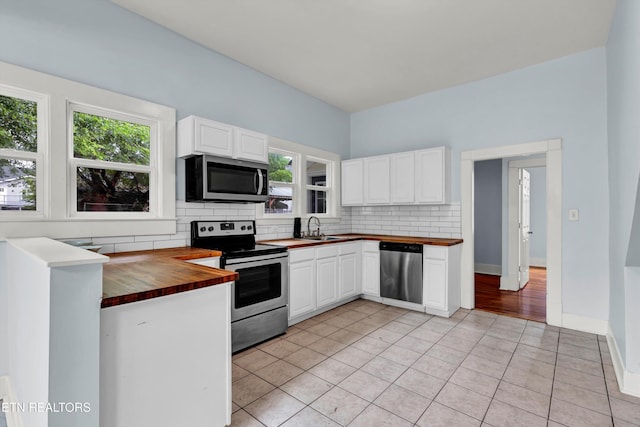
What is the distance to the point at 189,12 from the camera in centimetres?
272

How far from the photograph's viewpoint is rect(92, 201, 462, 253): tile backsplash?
9.17 ft

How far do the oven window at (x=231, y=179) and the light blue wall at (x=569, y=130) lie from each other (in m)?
2.69

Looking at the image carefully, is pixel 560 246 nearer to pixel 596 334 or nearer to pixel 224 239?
pixel 596 334

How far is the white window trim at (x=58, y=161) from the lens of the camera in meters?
2.17

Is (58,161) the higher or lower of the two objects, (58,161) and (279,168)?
the lower

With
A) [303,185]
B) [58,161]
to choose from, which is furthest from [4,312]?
[303,185]

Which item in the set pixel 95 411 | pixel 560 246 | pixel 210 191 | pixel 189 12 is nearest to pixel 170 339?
pixel 95 411

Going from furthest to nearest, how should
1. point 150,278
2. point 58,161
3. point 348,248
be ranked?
point 348,248
point 58,161
point 150,278

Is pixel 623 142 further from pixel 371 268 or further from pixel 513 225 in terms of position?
pixel 513 225

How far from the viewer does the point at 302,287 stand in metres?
3.54

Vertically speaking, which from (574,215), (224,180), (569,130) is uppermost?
(569,130)

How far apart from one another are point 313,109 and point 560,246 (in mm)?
3544

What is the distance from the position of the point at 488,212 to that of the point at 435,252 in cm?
345

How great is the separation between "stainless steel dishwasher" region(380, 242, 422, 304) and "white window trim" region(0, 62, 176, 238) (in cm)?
282
